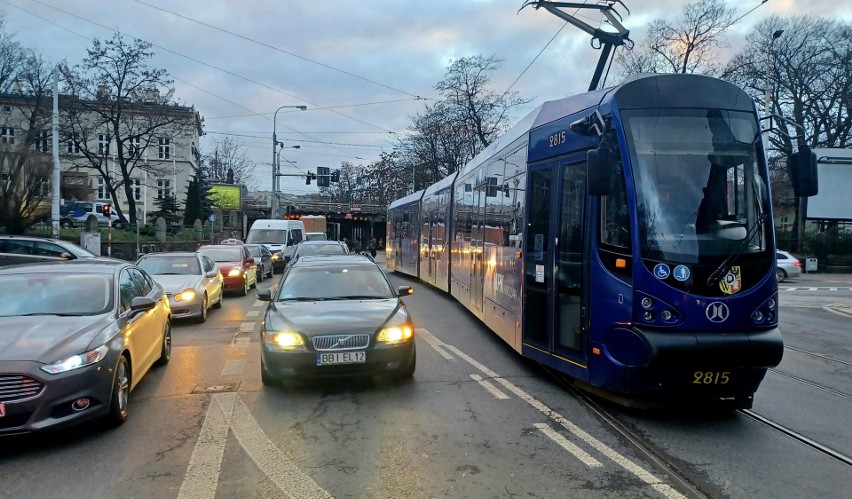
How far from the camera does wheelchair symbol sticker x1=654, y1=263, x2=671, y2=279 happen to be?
222 inches

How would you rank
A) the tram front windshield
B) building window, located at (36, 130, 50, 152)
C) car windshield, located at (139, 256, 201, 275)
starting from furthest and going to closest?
building window, located at (36, 130, 50, 152) < car windshield, located at (139, 256, 201, 275) < the tram front windshield

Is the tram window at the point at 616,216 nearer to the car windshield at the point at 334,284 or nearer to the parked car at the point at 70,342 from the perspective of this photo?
the car windshield at the point at 334,284

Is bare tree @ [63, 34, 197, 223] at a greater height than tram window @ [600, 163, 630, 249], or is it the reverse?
bare tree @ [63, 34, 197, 223]

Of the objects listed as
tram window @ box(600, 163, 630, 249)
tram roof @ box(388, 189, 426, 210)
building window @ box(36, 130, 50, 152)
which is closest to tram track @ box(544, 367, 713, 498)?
tram window @ box(600, 163, 630, 249)

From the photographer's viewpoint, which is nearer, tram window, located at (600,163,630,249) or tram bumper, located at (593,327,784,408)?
tram bumper, located at (593,327,784,408)

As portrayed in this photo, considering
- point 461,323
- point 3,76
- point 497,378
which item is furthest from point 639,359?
point 3,76

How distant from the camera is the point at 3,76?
34500mm

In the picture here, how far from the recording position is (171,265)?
13.9m

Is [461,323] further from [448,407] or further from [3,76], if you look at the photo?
[3,76]

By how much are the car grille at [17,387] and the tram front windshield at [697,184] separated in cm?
526

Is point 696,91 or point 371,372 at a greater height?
point 696,91

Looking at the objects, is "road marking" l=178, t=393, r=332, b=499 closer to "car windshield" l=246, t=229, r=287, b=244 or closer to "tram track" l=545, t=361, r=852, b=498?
"tram track" l=545, t=361, r=852, b=498

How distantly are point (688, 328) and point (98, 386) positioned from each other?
5178 millimetres

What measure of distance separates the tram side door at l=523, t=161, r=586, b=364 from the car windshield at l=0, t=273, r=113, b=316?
4.68 metres
